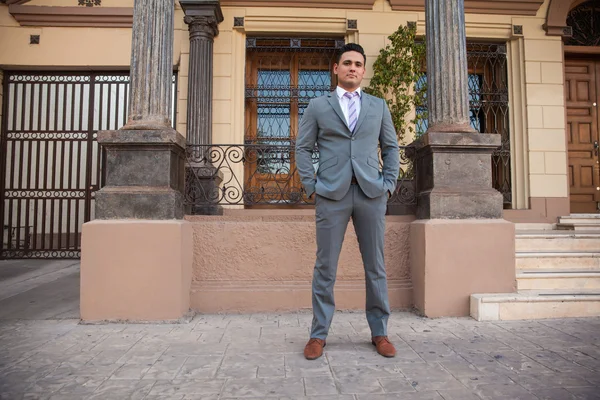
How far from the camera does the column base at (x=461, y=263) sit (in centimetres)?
404

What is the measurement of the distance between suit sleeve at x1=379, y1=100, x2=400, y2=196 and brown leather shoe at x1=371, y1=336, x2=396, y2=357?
42.2 inches

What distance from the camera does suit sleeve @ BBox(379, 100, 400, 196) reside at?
3.06 m

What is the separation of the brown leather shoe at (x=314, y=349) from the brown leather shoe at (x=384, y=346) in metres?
0.40

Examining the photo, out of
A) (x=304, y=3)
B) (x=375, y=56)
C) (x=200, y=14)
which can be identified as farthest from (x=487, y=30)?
(x=200, y=14)

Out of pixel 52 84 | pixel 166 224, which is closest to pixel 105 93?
pixel 52 84

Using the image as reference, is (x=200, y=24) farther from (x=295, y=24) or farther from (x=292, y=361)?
(x=292, y=361)

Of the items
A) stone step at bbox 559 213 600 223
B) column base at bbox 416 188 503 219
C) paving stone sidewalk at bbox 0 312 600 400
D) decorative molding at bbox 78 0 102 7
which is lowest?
paving stone sidewalk at bbox 0 312 600 400

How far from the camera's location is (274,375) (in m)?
2.55

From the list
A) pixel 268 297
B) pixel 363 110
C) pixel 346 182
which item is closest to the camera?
pixel 346 182

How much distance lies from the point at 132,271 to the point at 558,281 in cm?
435

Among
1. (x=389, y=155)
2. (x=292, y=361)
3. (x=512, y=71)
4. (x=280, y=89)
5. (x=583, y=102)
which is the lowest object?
(x=292, y=361)

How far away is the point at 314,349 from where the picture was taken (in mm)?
2855

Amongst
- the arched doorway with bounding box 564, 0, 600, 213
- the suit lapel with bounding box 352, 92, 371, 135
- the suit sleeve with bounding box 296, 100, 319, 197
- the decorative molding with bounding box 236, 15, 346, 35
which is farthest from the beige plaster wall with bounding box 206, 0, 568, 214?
the suit lapel with bounding box 352, 92, 371, 135

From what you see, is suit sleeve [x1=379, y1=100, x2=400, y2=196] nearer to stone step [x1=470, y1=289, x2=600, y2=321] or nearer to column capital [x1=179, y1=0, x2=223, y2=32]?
stone step [x1=470, y1=289, x2=600, y2=321]
